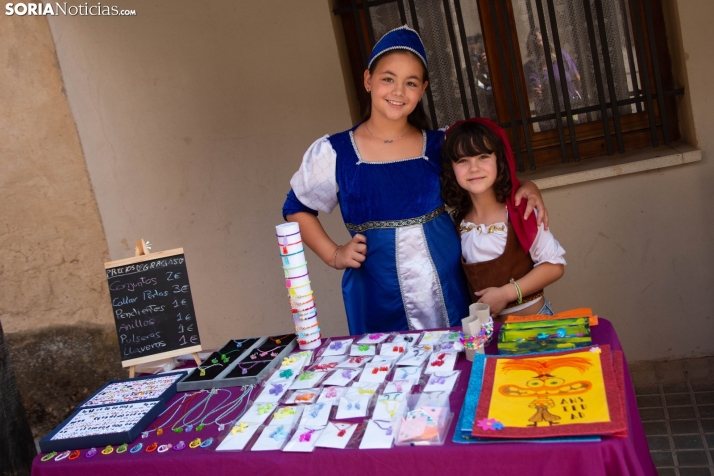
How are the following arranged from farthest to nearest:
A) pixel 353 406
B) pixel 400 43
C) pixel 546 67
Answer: pixel 546 67 → pixel 400 43 → pixel 353 406

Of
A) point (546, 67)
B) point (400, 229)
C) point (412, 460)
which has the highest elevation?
point (546, 67)

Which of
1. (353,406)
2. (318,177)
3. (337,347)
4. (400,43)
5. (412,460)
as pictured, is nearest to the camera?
(412,460)

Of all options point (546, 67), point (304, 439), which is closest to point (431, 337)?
point (304, 439)

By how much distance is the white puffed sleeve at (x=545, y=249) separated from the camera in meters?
2.25

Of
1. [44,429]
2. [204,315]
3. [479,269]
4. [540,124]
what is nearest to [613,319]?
[540,124]

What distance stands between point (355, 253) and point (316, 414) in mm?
885

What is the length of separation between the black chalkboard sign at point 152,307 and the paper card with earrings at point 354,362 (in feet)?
1.85

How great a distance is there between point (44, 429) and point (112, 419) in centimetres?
254

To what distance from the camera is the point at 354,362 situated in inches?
75.5

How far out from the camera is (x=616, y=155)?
11.3 feet

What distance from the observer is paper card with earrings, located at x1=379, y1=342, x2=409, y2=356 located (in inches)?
76.2

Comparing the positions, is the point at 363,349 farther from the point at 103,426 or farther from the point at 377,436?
the point at 103,426

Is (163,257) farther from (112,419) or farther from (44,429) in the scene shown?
(44,429)

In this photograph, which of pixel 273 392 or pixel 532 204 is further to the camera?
pixel 532 204
